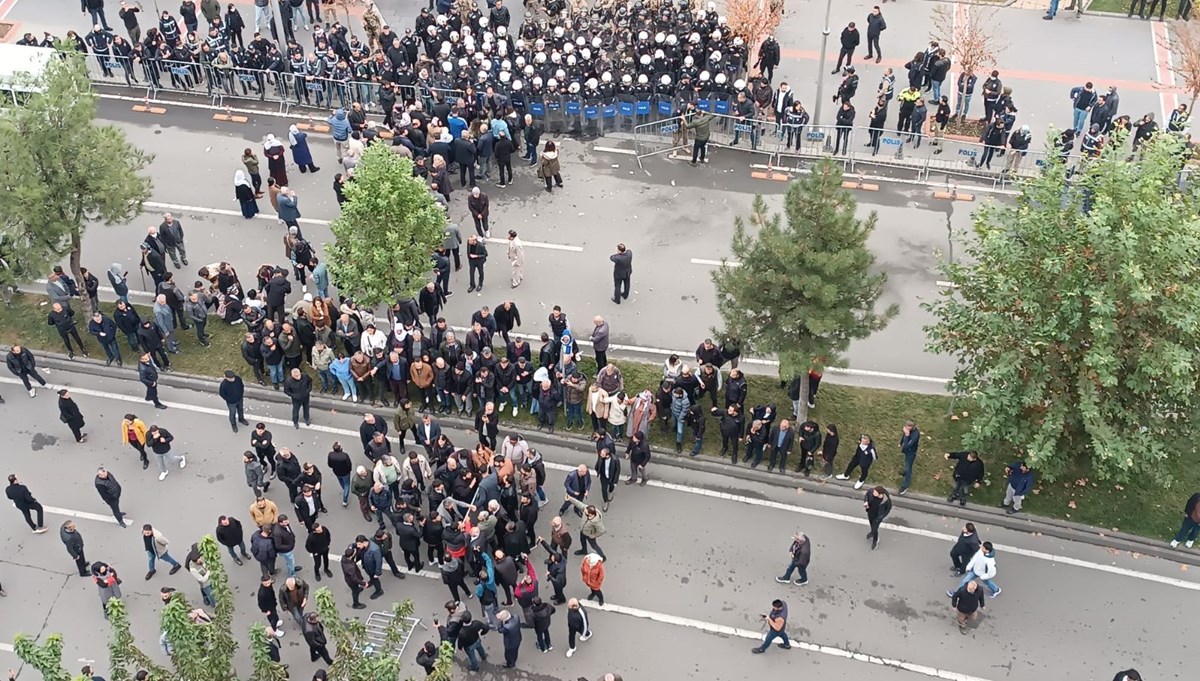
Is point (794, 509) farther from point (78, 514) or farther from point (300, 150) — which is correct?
point (300, 150)

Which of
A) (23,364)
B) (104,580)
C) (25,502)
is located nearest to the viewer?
(104,580)

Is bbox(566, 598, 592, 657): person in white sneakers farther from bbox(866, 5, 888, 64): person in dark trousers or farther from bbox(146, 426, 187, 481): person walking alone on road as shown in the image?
bbox(866, 5, 888, 64): person in dark trousers

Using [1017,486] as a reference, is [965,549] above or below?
below

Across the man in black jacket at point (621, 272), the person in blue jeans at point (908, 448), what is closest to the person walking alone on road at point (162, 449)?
the man in black jacket at point (621, 272)

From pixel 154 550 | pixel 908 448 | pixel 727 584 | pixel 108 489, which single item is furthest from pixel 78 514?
pixel 908 448

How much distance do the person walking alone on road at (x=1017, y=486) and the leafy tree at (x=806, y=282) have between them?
126 inches

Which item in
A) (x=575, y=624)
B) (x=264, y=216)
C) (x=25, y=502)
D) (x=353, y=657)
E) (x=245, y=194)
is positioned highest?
(x=245, y=194)

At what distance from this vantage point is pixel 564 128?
27203 mm

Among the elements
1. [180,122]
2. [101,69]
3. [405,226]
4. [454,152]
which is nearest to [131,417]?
[405,226]

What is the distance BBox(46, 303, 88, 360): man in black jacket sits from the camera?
67.1 feet

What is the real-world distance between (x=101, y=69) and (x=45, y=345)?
10.8 m

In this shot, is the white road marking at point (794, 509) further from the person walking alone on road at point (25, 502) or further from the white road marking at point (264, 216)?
the white road marking at point (264, 216)

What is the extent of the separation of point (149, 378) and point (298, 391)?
2898 millimetres

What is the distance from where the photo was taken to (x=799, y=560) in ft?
53.8
